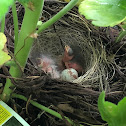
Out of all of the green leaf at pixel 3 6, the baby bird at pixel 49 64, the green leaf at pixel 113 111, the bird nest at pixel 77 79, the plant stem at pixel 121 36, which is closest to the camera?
the green leaf at pixel 3 6

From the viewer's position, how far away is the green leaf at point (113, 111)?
0.41 metres

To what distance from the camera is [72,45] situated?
1018mm

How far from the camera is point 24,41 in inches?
21.9

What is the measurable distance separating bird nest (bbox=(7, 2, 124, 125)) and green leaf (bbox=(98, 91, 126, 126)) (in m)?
0.16

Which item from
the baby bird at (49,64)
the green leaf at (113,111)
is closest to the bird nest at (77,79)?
the baby bird at (49,64)

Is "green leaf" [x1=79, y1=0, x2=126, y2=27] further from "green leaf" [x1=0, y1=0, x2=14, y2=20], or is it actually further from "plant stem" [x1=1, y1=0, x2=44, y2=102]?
"green leaf" [x1=0, y1=0, x2=14, y2=20]

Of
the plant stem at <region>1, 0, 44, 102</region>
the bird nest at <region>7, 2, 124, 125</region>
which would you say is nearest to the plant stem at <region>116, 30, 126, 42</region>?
the bird nest at <region>7, 2, 124, 125</region>

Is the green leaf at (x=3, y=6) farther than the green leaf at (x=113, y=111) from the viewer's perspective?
No

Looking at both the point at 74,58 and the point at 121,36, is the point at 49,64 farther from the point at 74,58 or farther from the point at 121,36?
the point at 121,36

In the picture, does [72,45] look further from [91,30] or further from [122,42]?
[122,42]

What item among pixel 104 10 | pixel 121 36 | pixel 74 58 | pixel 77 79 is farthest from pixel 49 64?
pixel 104 10

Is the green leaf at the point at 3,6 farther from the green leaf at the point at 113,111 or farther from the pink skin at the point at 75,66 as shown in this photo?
the pink skin at the point at 75,66

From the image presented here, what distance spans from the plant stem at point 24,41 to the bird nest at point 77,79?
0.13 feet

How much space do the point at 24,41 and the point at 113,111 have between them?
29 cm
